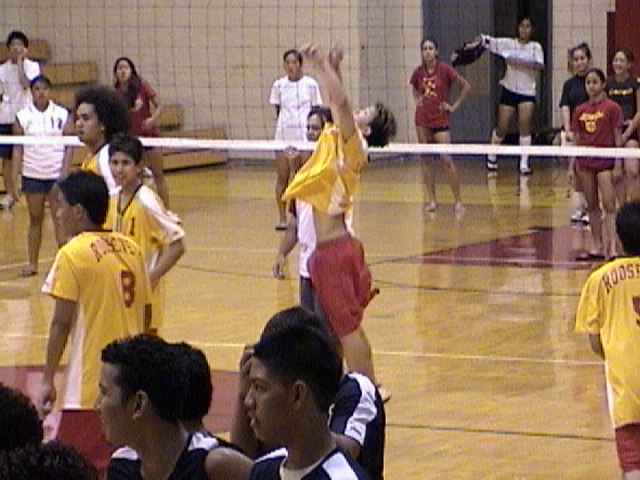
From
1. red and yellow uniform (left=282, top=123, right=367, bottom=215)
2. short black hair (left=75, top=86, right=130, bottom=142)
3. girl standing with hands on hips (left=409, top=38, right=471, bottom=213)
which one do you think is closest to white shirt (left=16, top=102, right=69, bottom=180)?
girl standing with hands on hips (left=409, top=38, right=471, bottom=213)

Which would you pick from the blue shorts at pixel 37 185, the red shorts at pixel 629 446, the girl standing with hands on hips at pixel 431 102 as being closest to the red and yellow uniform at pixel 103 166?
the red shorts at pixel 629 446

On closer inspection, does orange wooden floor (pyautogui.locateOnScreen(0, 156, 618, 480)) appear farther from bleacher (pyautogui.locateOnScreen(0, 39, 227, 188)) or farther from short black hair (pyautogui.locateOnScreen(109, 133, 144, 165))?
bleacher (pyautogui.locateOnScreen(0, 39, 227, 188))

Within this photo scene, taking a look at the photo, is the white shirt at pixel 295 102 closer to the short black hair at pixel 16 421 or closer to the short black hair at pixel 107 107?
the short black hair at pixel 107 107

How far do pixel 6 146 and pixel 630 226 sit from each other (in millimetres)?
14095

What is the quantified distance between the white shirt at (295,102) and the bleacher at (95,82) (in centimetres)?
417

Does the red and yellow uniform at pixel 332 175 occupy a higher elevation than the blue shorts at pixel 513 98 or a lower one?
higher

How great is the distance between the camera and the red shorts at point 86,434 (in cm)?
638

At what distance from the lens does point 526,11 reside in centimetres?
2553

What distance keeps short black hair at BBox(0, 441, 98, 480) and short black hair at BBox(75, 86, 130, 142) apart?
206 inches

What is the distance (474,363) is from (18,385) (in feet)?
8.84

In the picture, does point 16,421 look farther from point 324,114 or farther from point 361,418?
point 324,114

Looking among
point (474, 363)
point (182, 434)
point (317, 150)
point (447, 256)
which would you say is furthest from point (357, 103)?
point (182, 434)

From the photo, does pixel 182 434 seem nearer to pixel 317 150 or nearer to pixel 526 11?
pixel 317 150

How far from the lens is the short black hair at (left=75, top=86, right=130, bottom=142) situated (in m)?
7.91
